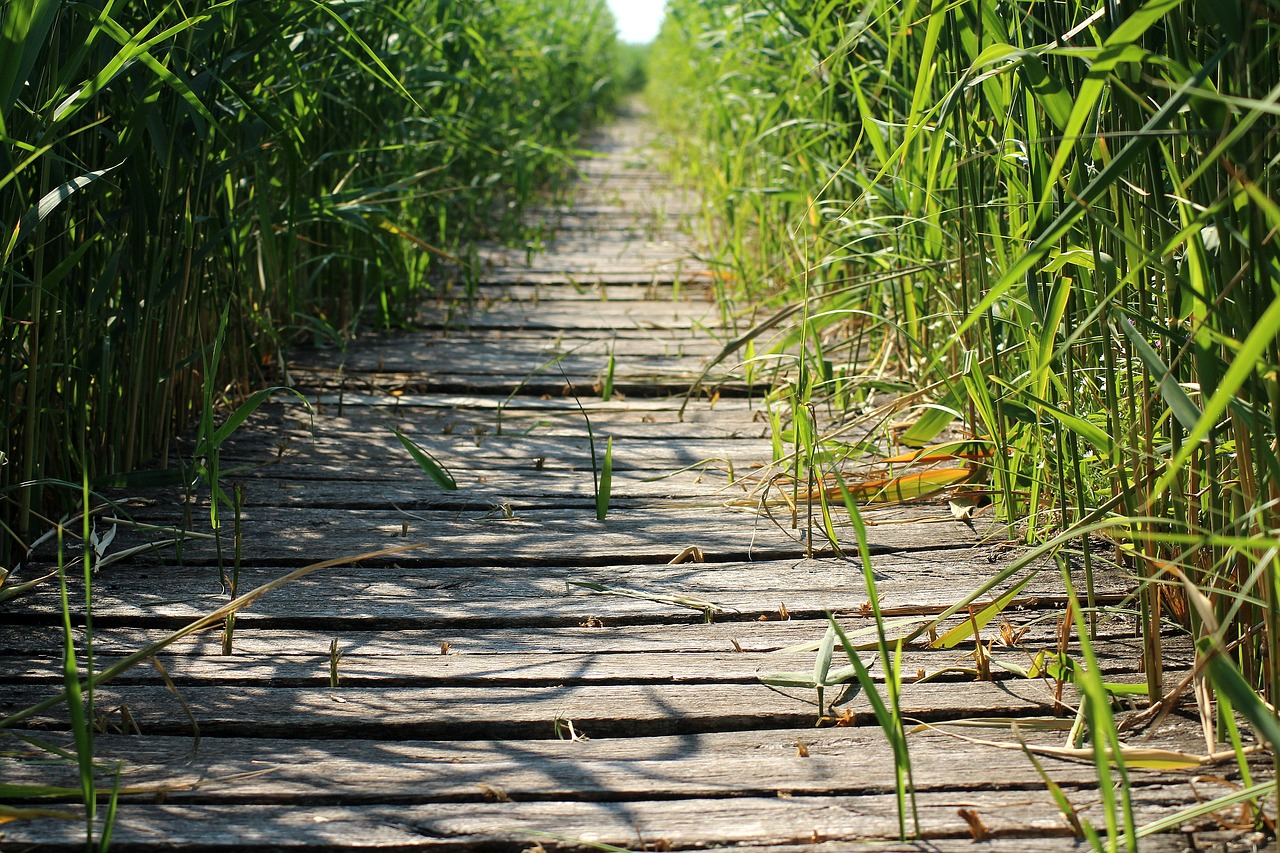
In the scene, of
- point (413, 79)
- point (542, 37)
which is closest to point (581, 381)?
point (413, 79)

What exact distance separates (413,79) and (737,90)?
229 cm

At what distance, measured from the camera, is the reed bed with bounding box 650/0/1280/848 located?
3.45 ft

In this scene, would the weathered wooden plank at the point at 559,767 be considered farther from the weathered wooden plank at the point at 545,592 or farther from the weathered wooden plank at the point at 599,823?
the weathered wooden plank at the point at 545,592

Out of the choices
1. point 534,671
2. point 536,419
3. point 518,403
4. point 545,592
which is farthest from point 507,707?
point 518,403

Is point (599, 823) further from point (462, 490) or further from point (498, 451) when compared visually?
point (498, 451)

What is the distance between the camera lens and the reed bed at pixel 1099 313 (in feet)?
3.45

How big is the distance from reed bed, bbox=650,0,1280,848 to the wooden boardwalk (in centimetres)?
13

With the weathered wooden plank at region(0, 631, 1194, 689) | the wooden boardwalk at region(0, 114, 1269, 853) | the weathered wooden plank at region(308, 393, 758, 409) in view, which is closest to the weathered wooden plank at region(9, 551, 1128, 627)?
the wooden boardwalk at region(0, 114, 1269, 853)

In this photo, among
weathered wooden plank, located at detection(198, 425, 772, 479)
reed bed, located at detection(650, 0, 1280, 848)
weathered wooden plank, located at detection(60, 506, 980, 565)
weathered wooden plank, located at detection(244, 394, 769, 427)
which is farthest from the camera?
weathered wooden plank, located at detection(244, 394, 769, 427)

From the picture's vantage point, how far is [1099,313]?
1351 millimetres

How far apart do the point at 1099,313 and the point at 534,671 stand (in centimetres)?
85

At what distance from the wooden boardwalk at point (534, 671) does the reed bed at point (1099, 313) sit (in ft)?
0.41

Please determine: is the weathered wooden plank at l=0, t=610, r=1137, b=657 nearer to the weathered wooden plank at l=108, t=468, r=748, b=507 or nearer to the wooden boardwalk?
the wooden boardwalk

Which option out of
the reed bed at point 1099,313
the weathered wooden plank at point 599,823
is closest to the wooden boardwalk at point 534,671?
the weathered wooden plank at point 599,823
